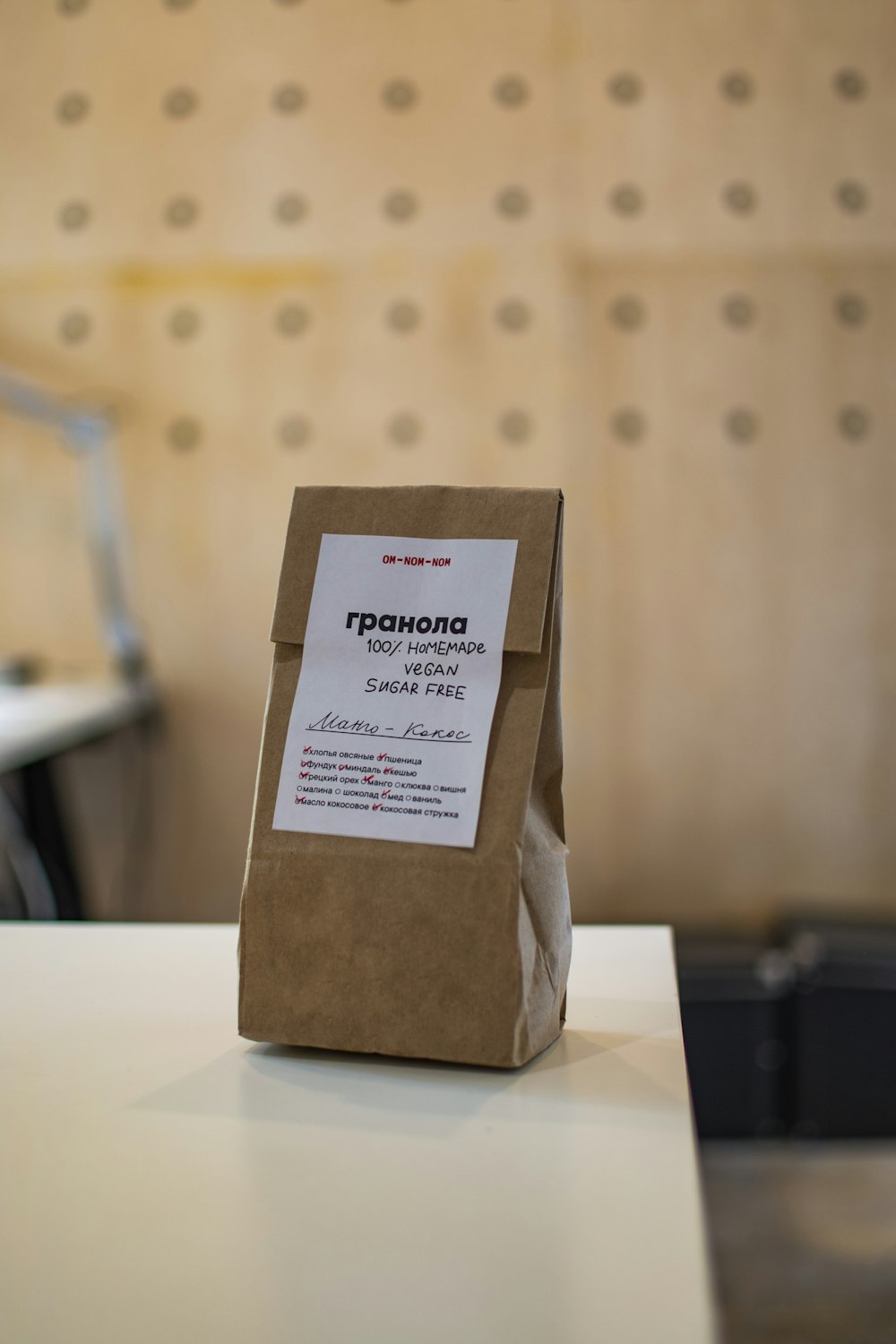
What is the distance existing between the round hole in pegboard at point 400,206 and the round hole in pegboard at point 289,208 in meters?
0.18

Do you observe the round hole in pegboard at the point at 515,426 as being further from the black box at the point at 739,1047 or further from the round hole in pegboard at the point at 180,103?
the black box at the point at 739,1047

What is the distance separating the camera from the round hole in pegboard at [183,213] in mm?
2611

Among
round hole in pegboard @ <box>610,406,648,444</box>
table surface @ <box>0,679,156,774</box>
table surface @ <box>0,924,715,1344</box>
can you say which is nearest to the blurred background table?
table surface @ <box>0,679,156,774</box>

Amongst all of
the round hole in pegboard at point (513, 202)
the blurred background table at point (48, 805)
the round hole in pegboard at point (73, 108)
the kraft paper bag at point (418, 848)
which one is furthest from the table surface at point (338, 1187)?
the round hole in pegboard at point (73, 108)

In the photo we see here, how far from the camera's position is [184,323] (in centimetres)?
264

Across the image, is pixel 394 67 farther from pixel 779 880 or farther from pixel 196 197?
pixel 779 880

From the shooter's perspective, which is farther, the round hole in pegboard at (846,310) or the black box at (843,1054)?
the round hole in pegboard at (846,310)

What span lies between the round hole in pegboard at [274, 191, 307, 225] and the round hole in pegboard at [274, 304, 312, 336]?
0.18 meters

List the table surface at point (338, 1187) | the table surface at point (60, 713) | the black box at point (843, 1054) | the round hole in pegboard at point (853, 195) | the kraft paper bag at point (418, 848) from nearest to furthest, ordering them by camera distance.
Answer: the table surface at point (338, 1187)
the kraft paper bag at point (418, 848)
the table surface at point (60, 713)
the black box at point (843, 1054)
the round hole in pegboard at point (853, 195)

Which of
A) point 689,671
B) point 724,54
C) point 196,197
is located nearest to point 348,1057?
point 689,671

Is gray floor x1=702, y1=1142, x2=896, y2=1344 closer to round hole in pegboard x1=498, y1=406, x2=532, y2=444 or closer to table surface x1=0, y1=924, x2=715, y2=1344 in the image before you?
table surface x1=0, y1=924, x2=715, y2=1344

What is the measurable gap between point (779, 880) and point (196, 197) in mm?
1985

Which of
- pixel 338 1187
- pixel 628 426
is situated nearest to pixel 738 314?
pixel 628 426

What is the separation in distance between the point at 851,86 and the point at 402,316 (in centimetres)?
110
